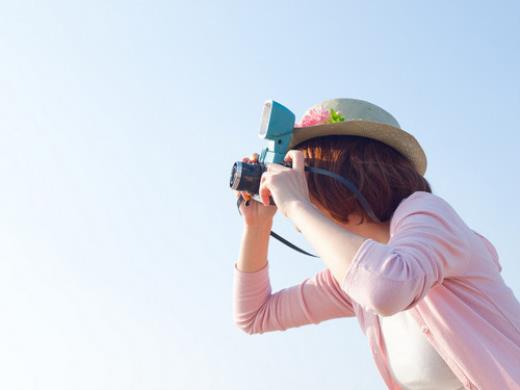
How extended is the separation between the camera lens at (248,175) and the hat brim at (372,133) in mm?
180

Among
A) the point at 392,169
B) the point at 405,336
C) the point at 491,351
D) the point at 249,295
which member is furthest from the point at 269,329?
the point at 491,351

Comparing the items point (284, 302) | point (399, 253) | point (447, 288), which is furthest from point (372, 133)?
point (284, 302)

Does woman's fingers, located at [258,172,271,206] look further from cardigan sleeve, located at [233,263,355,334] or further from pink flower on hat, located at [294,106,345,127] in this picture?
cardigan sleeve, located at [233,263,355,334]

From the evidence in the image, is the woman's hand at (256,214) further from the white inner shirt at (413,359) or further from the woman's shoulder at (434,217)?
the woman's shoulder at (434,217)

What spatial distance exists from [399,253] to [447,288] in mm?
391

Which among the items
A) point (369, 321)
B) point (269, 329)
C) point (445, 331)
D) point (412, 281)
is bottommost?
point (269, 329)

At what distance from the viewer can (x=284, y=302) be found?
12.1 feet

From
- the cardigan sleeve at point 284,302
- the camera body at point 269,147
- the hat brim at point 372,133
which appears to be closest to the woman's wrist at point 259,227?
the cardigan sleeve at point 284,302

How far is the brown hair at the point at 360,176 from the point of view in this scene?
2855 mm

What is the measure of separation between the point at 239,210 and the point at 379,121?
2.89ft

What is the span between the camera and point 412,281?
2238mm

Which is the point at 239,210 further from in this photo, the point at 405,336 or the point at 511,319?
the point at 511,319

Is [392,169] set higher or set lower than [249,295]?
higher

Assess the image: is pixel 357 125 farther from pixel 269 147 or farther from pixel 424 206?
pixel 424 206
